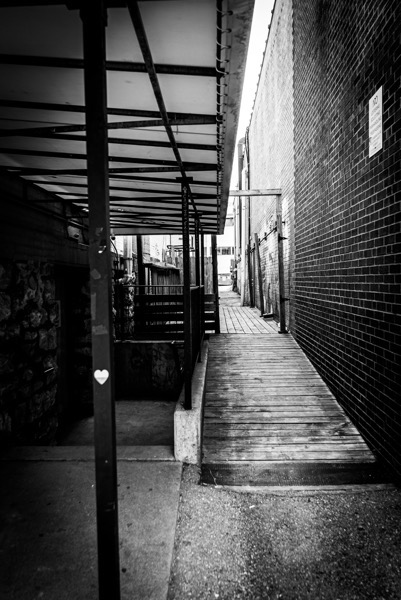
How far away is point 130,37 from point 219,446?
3835 millimetres

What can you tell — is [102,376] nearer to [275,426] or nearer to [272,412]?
[275,426]

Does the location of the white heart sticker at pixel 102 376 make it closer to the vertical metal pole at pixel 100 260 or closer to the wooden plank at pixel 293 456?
the vertical metal pole at pixel 100 260

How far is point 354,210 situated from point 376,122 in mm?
944

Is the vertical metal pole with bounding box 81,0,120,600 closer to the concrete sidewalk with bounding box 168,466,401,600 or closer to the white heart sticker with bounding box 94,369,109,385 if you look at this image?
the white heart sticker with bounding box 94,369,109,385

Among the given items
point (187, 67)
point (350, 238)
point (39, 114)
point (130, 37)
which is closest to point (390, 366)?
point (350, 238)

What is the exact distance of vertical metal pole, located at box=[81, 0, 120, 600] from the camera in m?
1.42

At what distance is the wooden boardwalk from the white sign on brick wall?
3.18 m

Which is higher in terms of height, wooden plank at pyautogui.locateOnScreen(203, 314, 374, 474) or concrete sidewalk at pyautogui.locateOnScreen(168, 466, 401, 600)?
wooden plank at pyautogui.locateOnScreen(203, 314, 374, 474)

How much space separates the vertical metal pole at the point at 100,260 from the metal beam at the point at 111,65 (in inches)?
30.7

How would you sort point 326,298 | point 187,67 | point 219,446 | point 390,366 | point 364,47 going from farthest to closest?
1. point 326,298
2. point 219,446
3. point 364,47
4. point 390,366
5. point 187,67

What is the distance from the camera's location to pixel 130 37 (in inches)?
76.9

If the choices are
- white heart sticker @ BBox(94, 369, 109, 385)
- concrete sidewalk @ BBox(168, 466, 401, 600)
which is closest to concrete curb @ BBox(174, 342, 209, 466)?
concrete sidewalk @ BBox(168, 466, 401, 600)

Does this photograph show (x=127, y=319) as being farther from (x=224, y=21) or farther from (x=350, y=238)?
(x=224, y=21)

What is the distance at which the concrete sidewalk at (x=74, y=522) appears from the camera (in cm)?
195
